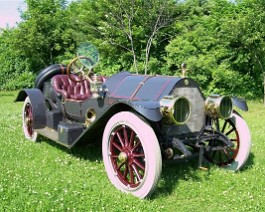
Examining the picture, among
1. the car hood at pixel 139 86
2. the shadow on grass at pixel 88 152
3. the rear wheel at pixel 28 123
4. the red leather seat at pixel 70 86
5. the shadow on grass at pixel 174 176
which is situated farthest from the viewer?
the rear wheel at pixel 28 123

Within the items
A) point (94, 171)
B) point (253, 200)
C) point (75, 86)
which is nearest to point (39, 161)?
point (94, 171)

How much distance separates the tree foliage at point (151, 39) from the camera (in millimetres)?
12562

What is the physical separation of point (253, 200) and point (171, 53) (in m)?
10.1

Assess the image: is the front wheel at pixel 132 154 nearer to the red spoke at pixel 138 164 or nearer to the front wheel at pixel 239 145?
the red spoke at pixel 138 164

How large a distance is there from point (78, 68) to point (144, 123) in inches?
91.7

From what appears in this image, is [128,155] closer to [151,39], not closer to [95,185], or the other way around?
[95,185]

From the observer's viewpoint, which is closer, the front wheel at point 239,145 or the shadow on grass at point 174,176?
the shadow on grass at point 174,176

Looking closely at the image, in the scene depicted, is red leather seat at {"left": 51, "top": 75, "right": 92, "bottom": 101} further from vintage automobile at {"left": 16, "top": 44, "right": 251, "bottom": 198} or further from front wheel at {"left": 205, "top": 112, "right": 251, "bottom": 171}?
front wheel at {"left": 205, "top": 112, "right": 251, "bottom": 171}

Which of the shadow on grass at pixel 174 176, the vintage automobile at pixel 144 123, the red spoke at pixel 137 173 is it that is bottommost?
the shadow on grass at pixel 174 176

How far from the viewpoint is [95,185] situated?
168 inches

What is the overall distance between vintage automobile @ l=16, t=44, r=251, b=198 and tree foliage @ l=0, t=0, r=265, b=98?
24.4 ft

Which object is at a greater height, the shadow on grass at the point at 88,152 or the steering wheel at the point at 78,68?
the steering wheel at the point at 78,68

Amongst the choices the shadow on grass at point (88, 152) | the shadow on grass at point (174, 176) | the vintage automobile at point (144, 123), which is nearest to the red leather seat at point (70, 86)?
the vintage automobile at point (144, 123)

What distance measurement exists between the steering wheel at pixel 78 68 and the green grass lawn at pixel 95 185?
1184 millimetres
